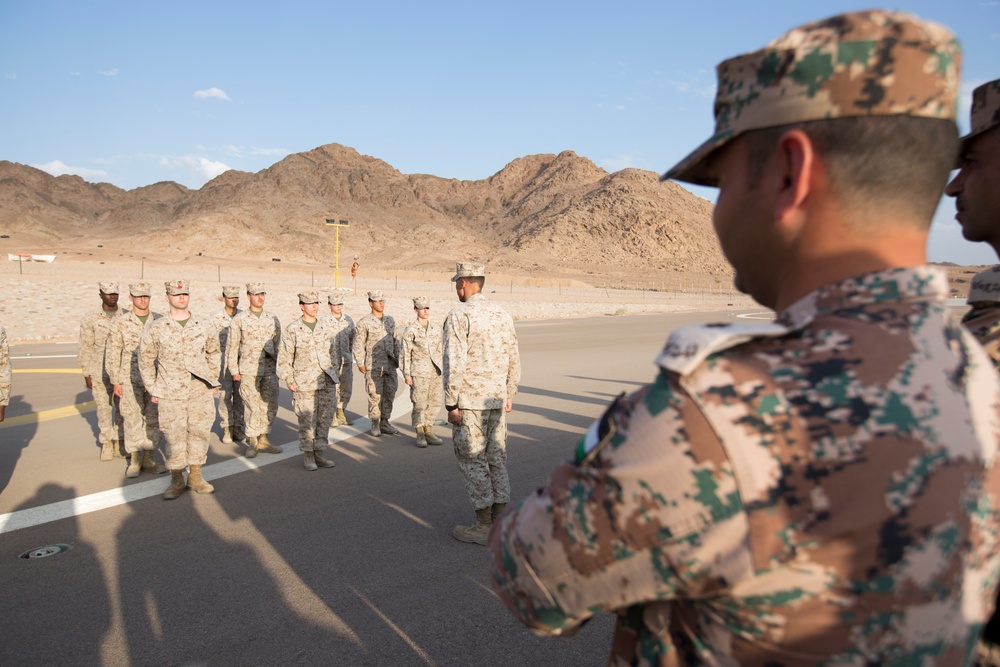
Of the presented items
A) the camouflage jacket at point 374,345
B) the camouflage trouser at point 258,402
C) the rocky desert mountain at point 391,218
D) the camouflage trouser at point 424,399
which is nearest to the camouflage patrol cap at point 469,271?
the camouflage trouser at point 424,399

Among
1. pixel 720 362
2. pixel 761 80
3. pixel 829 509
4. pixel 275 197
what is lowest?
pixel 829 509

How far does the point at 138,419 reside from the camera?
6.99 metres

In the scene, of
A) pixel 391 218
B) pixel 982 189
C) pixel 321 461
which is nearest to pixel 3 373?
pixel 321 461

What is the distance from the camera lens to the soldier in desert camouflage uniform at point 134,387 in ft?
22.6

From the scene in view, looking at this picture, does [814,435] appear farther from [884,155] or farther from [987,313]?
[987,313]

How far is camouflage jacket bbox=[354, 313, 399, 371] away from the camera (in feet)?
31.1

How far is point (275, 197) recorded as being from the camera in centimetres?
11981

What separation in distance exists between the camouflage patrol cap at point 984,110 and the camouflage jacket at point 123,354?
7326 mm

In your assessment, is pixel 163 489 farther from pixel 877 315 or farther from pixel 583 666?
pixel 877 315

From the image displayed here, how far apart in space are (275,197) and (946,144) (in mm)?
127991

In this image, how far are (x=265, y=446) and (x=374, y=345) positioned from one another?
235cm

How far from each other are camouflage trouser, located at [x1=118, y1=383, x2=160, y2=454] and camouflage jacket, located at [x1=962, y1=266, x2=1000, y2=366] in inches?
278

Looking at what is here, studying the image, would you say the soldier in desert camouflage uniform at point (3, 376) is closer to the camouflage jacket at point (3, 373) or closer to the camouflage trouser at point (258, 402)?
the camouflage jacket at point (3, 373)

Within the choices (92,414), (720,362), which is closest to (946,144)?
(720,362)
